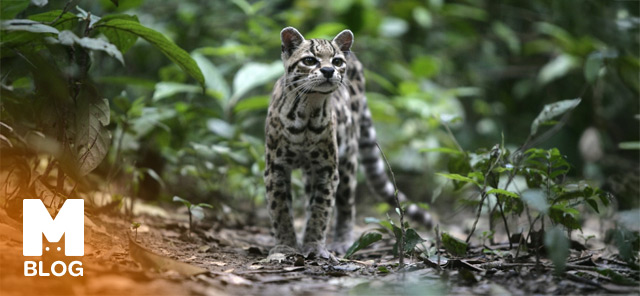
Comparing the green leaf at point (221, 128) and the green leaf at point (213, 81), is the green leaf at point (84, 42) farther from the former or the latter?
the green leaf at point (213, 81)

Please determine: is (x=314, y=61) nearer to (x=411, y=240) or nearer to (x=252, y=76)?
(x=411, y=240)

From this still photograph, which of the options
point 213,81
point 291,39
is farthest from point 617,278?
point 213,81

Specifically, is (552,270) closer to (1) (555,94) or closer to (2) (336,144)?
(2) (336,144)

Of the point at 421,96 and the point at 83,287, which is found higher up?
the point at 421,96

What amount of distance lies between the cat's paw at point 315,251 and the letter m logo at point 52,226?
1.72 m

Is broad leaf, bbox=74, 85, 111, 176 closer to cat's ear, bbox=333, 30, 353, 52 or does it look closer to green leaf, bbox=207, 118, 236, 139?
cat's ear, bbox=333, 30, 353, 52

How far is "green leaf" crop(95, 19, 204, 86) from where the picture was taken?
4.41 meters

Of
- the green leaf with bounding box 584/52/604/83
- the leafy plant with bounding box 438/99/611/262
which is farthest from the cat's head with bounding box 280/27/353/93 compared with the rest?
the green leaf with bounding box 584/52/604/83

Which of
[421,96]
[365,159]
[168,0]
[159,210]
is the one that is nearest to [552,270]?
[365,159]

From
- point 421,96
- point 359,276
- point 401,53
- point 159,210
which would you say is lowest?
point 359,276

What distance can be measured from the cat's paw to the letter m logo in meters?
1.72

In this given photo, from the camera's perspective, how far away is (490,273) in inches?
155

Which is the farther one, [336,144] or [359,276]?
[336,144]

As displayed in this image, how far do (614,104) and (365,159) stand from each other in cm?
618
